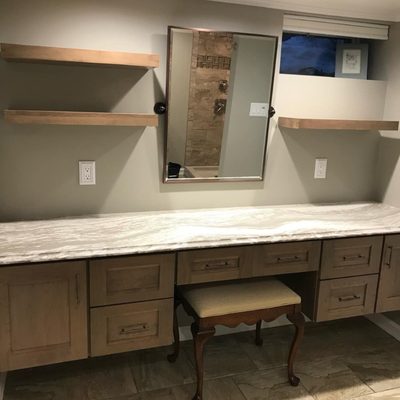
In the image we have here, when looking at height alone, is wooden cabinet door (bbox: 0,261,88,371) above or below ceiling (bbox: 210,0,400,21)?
below

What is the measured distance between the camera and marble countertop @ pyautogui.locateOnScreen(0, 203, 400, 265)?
1.83 metres

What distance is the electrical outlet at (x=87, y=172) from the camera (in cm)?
227

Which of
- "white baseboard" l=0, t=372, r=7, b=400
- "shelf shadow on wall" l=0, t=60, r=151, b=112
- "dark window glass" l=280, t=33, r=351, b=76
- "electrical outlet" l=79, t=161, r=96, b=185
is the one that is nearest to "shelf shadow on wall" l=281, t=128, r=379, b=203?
"dark window glass" l=280, t=33, r=351, b=76

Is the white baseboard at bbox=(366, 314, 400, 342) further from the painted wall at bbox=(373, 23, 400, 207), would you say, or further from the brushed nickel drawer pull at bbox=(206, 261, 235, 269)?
the brushed nickel drawer pull at bbox=(206, 261, 235, 269)

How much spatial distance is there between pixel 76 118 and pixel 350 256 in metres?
1.46

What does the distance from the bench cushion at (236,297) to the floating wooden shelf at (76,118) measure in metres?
0.83

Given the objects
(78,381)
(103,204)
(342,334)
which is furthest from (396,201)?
(78,381)

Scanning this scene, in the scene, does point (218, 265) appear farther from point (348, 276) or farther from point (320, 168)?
point (320, 168)

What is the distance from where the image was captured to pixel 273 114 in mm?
2541

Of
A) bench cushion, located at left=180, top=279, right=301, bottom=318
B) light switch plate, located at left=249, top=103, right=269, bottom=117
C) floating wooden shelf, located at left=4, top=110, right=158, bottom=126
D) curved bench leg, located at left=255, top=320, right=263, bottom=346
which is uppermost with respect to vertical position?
light switch plate, located at left=249, top=103, right=269, bottom=117

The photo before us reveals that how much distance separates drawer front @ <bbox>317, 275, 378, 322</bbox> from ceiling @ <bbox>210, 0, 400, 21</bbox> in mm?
Result: 1417

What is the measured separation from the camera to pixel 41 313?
179 cm

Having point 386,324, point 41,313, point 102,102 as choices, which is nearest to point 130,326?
point 41,313

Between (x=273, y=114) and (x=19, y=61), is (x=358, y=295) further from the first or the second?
(x=19, y=61)
